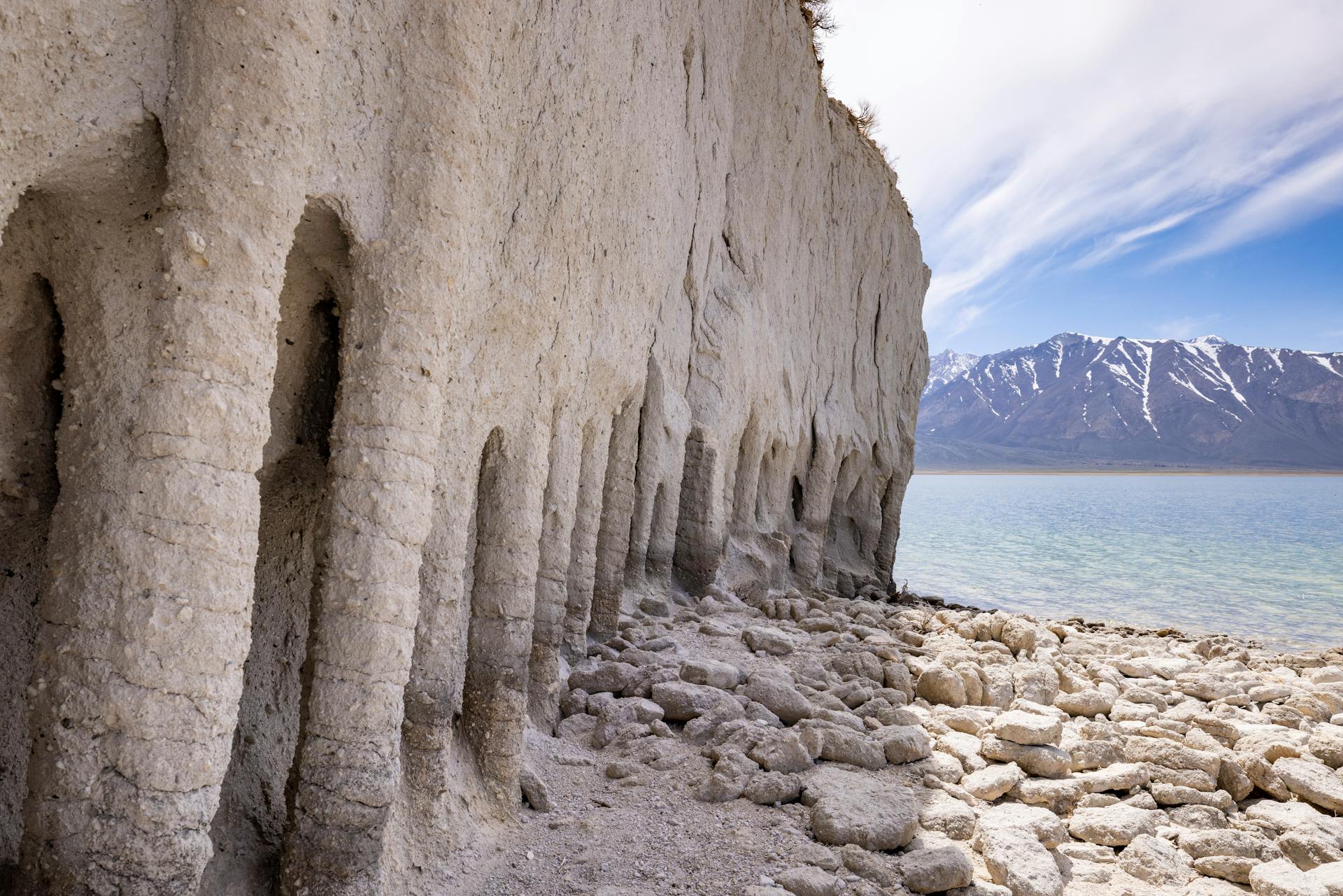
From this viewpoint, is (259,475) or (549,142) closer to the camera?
(259,475)

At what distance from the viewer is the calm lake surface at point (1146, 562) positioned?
19156mm

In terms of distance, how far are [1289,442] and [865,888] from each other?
201057 millimetres

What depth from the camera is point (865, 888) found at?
11.2 ft

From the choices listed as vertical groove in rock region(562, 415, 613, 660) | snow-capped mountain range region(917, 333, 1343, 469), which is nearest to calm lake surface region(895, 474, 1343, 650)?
vertical groove in rock region(562, 415, 613, 660)

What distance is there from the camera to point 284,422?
10.8 ft

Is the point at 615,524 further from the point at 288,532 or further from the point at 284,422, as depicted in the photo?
the point at 284,422

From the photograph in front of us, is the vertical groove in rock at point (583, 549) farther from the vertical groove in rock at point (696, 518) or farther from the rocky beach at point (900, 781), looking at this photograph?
the vertical groove in rock at point (696, 518)

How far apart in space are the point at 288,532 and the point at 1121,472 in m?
172

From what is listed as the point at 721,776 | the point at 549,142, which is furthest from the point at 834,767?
the point at 549,142

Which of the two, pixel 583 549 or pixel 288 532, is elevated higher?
pixel 288 532

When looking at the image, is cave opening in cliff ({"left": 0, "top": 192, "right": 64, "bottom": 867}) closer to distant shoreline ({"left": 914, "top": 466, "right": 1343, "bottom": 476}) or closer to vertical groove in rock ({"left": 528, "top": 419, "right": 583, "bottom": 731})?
vertical groove in rock ({"left": 528, "top": 419, "right": 583, "bottom": 731})

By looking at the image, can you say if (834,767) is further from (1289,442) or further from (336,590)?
(1289,442)

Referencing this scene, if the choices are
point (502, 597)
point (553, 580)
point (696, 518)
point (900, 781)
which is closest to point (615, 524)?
point (553, 580)

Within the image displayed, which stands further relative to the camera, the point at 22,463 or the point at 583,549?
the point at 583,549
